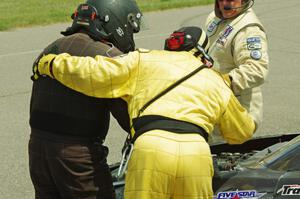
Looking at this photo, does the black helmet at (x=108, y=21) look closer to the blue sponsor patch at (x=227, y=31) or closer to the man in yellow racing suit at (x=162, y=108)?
the man in yellow racing suit at (x=162, y=108)

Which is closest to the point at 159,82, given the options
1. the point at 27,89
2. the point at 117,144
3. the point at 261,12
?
the point at 117,144

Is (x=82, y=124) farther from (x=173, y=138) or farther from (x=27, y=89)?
(x=27, y=89)

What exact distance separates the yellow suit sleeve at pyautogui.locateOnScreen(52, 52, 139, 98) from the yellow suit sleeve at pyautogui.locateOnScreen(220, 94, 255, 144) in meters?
0.48

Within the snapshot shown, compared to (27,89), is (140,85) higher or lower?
higher

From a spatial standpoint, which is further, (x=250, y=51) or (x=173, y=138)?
(x=250, y=51)

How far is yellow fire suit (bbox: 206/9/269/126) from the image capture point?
4719 millimetres

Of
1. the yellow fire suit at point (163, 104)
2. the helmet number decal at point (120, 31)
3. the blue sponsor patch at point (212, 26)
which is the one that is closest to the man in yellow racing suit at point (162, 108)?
the yellow fire suit at point (163, 104)

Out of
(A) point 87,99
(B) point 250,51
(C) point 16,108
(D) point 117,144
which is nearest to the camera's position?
(A) point 87,99

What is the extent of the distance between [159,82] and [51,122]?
0.57 metres

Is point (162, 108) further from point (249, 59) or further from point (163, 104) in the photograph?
point (249, 59)

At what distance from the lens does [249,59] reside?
187 inches

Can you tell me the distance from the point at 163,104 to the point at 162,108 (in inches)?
0.9

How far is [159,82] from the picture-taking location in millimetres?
3320

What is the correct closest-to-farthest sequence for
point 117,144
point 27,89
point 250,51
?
1. point 250,51
2. point 117,144
3. point 27,89
